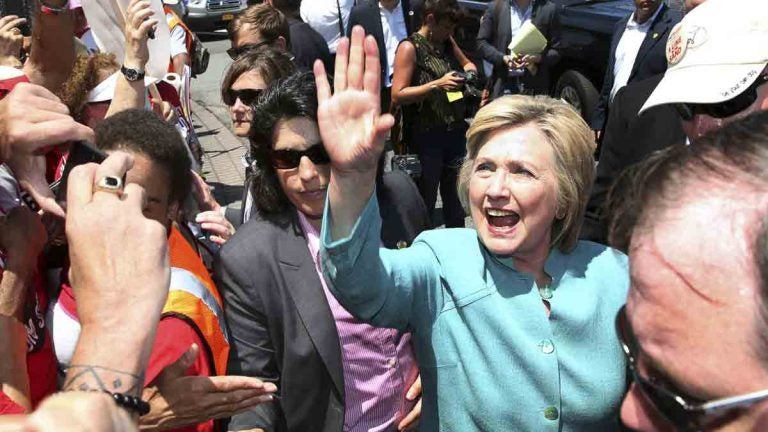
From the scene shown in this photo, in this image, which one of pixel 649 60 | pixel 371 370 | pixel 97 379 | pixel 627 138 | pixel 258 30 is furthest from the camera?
pixel 649 60

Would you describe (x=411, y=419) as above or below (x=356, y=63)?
below

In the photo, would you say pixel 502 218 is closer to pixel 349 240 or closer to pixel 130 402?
pixel 349 240

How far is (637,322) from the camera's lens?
112cm

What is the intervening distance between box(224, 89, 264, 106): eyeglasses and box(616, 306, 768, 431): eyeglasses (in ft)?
7.94

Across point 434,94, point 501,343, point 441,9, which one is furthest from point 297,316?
point 441,9

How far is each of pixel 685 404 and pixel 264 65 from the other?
2.69 meters

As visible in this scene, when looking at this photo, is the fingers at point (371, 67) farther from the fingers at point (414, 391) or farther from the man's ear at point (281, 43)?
the man's ear at point (281, 43)

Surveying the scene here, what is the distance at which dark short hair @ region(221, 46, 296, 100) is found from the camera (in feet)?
11.0

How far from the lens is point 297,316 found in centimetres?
204

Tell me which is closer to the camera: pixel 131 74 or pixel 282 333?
pixel 282 333

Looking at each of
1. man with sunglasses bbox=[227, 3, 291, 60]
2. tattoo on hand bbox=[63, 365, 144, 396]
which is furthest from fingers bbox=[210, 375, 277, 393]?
man with sunglasses bbox=[227, 3, 291, 60]

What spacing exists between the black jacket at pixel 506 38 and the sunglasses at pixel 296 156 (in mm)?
5132

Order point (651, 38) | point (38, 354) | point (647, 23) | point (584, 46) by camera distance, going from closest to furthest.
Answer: point (38, 354)
point (651, 38)
point (647, 23)
point (584, 46)

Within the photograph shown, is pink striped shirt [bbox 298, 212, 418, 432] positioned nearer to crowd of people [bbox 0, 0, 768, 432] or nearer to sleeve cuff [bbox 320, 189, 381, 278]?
crowd of people [bbox 0, 0, 768, 432]
